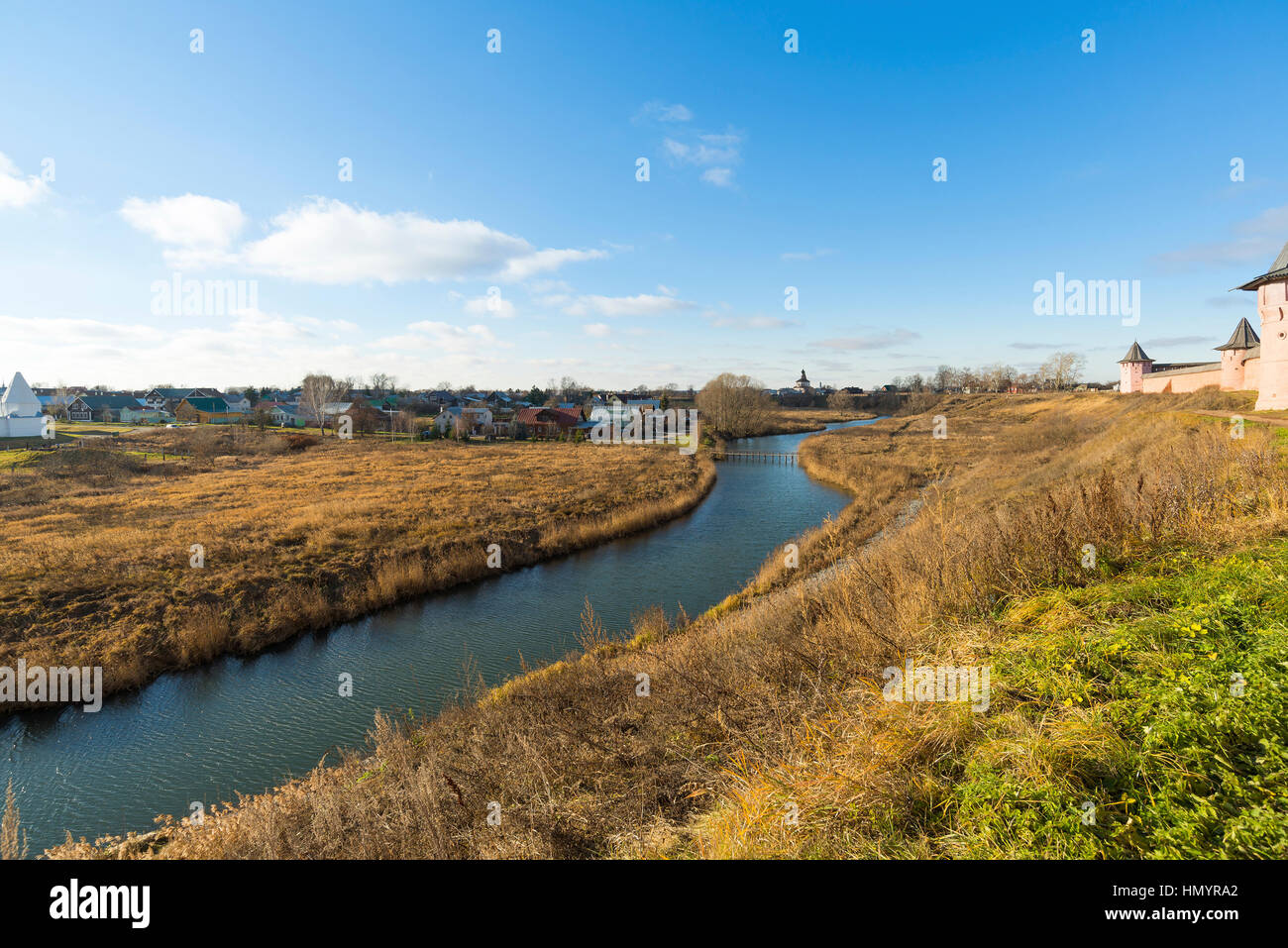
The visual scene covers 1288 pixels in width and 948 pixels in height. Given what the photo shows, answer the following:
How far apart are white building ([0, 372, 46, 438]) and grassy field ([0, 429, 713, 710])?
18989mm

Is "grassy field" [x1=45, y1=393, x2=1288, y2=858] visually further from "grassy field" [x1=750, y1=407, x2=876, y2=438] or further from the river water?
"grassy field" [x1=750, y1=407, x2=876, y2=438]

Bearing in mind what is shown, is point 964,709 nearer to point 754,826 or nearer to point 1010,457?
point 754,826

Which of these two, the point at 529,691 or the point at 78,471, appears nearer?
the point at 529,691

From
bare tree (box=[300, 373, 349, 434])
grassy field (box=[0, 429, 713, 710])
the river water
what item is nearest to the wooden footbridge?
grassy field (box=[0, 429, 713, 710])

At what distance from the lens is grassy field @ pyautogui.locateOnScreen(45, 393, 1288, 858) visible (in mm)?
3326

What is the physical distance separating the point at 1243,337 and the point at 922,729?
42.2 meters

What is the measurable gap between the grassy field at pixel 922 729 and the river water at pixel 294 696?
196cm

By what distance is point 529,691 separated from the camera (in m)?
9.55

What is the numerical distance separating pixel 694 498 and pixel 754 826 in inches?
1207

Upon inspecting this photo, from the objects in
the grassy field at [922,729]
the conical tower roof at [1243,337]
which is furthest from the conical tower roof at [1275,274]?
the conical tower roof at [1243,337]

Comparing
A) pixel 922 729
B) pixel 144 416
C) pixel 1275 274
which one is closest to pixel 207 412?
pixel 144 416

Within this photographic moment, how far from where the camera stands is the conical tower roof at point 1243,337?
98.5 ft

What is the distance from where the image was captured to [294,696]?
12188 millimetres
